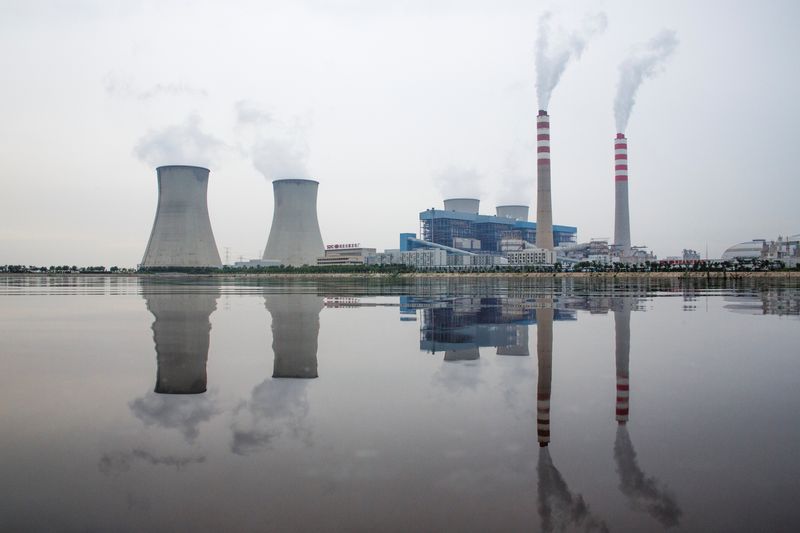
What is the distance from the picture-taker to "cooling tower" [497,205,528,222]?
95.5 meters

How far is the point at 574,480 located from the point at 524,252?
68194 mm

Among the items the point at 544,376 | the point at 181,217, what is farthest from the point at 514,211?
the point at 544,376

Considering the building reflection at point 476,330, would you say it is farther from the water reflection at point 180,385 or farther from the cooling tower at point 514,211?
the cooling tower at point 514,211

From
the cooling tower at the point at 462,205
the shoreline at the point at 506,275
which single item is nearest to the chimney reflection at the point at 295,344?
the shoreline at the point at 506,275

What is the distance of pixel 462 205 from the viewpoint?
87.1 meters

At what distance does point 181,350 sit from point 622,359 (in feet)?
20.6

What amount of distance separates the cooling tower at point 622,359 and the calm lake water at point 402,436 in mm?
46

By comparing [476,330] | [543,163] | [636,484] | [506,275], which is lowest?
[636,484]

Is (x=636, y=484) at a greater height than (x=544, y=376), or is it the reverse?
(x=544, y=376)

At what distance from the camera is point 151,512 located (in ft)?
10.2

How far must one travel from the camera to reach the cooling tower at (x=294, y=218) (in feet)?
181

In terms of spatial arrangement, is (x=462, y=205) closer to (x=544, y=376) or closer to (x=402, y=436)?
(x=544, y=376)

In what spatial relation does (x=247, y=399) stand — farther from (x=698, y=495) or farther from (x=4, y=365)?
(x=4, y=365)

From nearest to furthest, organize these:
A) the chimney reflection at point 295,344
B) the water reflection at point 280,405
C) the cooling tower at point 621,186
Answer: the water reflection at point 280,405, the chimney reflection at point 295,344, the cooling tower at point 621,186
